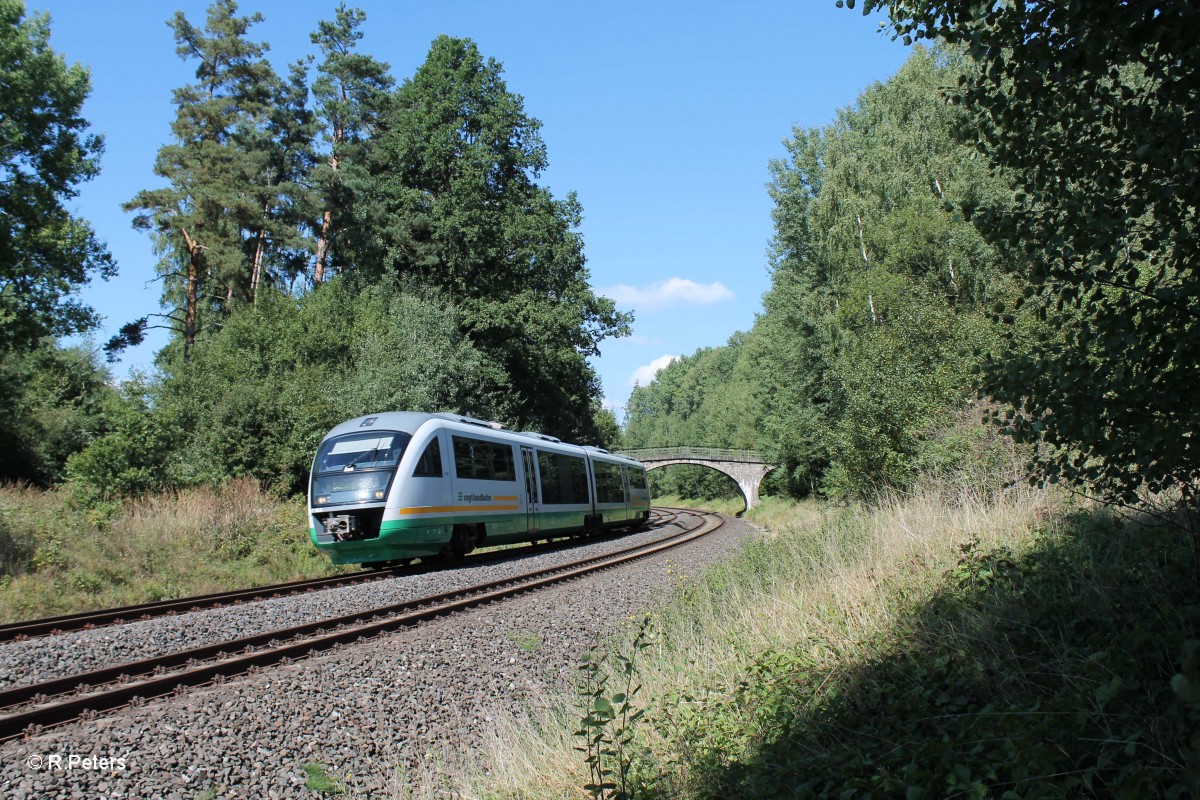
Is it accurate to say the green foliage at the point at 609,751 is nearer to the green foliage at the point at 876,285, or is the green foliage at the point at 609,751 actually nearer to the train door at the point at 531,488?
the green foliage at the point at 876,285

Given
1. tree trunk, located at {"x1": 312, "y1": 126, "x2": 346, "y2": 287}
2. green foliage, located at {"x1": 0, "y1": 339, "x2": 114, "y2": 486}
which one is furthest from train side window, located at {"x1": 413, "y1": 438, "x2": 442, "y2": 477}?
tree trunk, located at {"x1": 312, "y1": 126, "x2": 346, "y2": 287}

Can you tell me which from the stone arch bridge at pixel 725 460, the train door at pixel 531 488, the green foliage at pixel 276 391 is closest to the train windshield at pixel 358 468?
the train door at pixel 531 488

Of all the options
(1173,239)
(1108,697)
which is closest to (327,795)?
(1108,697)

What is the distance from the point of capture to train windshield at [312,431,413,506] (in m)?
13.3

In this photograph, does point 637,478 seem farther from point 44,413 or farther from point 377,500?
point 44,413

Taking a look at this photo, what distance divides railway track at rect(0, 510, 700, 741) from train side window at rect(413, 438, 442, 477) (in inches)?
136

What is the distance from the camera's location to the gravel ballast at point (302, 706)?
15.3 feet

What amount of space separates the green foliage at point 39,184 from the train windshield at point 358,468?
15540mm

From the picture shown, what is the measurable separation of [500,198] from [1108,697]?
3466 cm

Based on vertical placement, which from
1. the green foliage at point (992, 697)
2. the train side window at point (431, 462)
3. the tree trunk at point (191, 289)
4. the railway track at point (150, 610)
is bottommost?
the green foliage at point (992, 697)

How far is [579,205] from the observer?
120 feet

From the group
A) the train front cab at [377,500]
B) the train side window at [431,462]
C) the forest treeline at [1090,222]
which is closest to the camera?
the forest treeline at [1090,222]

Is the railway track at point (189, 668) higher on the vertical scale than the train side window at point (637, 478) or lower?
lower

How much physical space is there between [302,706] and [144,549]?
9.46 meters
